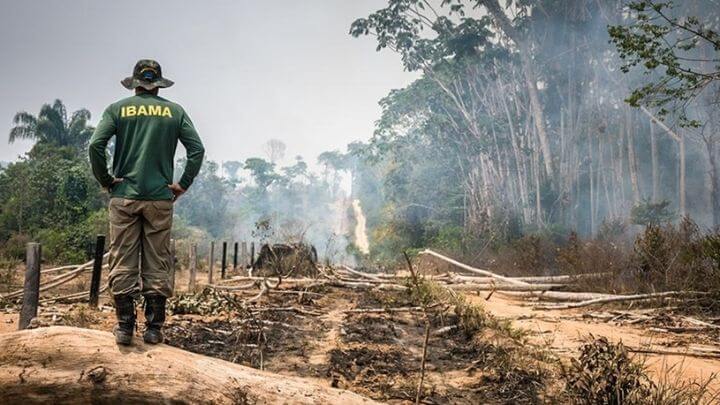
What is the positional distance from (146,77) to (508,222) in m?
20.3

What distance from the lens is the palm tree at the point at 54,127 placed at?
102 feet

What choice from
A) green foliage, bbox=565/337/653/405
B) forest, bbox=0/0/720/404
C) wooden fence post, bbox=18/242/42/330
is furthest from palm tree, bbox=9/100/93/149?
green foliage, bbox=565/337/653/405

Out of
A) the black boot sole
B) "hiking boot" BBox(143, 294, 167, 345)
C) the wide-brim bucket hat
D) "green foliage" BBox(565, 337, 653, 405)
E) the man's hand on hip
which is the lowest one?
"green foliage" BBox(565, 337, 653, 405)

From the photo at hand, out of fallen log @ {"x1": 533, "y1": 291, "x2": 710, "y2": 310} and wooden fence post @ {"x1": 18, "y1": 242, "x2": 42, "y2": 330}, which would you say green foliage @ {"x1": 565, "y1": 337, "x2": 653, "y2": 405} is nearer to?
fallen log @ {"x1": 533, "y1": 291, "x2": 710, "y2": 310}

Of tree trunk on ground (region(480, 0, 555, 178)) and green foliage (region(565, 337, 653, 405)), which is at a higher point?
tree trunk on ground (region(480, 0, 555, 178))

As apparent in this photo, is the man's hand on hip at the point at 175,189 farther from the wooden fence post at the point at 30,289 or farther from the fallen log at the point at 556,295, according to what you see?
the fallen log at the point at 556,295

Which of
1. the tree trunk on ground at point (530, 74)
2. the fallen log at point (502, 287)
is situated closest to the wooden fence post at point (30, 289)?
the fallen log at point (502, 287)

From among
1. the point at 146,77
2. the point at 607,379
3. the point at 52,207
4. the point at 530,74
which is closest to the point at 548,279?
the point at 607,379

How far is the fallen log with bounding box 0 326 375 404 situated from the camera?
2.50 m

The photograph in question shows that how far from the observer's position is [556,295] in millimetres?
9141

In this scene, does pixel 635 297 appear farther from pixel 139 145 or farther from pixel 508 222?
pixel 508 222

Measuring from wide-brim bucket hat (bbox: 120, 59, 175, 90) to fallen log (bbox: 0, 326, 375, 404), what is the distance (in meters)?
1.84

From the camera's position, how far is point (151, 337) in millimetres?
2934

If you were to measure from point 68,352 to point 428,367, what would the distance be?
3527 mm
